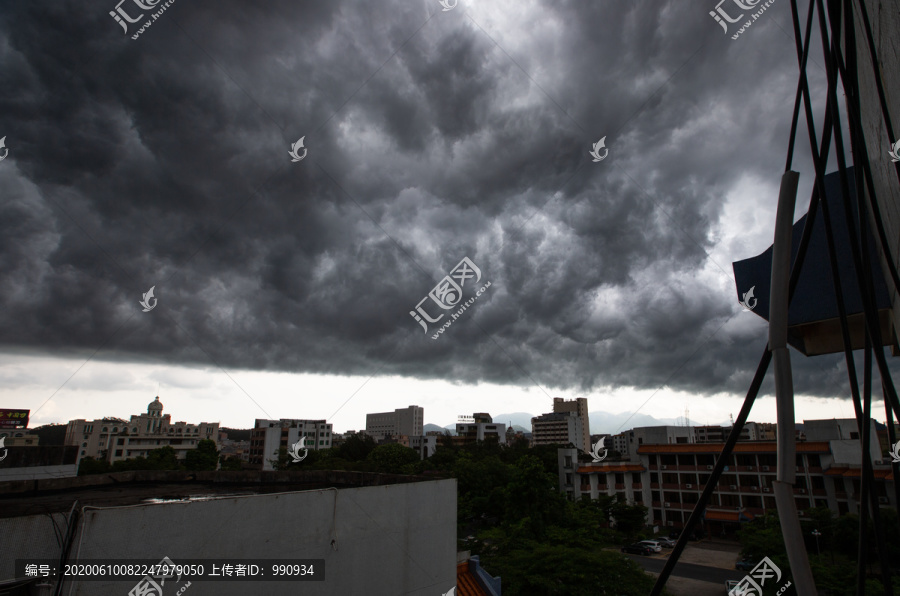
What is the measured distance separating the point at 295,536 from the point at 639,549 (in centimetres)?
3162

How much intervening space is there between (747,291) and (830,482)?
133 ft

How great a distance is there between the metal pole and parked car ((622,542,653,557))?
3587cm

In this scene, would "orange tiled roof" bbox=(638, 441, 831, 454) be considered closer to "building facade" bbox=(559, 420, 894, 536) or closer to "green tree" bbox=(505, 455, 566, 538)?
"building facade" bbox=(559, 420, 894, 536)

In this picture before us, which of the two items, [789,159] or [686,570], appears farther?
[686,570]

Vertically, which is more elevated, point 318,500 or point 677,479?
point 318,500

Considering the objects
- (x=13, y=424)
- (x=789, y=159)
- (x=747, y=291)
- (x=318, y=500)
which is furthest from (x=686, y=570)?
(x=13, y=424)

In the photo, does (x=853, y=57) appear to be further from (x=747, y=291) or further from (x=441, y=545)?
(x=441, y=545)

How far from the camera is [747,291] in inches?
173

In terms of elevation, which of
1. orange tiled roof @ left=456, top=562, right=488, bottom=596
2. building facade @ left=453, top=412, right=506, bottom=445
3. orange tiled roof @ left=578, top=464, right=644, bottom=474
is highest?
building facade @ left=453, top=412, right=506, bottom=445

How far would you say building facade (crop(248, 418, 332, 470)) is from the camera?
69.2 metres

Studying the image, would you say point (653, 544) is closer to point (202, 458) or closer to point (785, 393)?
point (785, 393)

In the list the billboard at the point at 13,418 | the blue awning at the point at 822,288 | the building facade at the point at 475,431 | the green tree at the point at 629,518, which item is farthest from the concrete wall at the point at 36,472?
the building facade at the point at 475,431

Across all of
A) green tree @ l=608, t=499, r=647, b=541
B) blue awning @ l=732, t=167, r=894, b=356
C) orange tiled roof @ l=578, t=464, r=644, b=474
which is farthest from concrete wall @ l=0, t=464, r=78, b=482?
orange tiled roof @ l=578, t=464, r=644, b=474

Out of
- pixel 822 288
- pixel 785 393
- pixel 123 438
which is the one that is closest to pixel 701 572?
pixel 822 288
